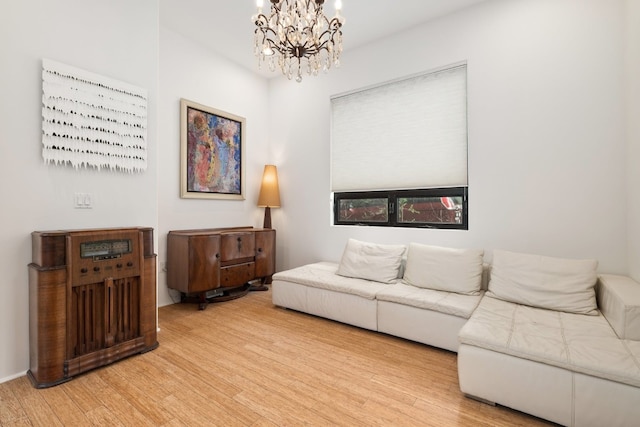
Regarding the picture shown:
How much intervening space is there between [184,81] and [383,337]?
379 centimetres

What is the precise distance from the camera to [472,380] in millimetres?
1771

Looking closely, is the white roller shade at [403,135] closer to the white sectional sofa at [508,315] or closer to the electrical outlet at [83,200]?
the white sectional sofa at [508,315]

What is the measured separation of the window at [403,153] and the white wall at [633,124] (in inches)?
47.6

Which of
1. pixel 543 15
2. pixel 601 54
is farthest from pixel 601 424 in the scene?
pixel 543 15

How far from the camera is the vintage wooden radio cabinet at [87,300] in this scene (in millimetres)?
1910

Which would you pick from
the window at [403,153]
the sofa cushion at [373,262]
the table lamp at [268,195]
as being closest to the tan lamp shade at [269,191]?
the table lamp at [268,195]

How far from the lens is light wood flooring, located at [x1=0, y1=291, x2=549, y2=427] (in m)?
1.63

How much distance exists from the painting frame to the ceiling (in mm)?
862

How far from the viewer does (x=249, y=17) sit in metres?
3.26

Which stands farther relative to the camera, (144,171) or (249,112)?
(249,112)

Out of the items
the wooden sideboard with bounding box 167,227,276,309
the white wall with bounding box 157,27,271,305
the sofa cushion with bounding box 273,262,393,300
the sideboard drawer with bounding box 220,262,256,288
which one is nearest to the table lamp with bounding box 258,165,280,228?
the white wall with bounding box 157,27,271,305

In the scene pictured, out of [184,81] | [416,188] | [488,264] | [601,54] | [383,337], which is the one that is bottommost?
[383,337]

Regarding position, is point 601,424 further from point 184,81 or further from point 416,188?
point 184,81

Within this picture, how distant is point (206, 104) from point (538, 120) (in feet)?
12.6
